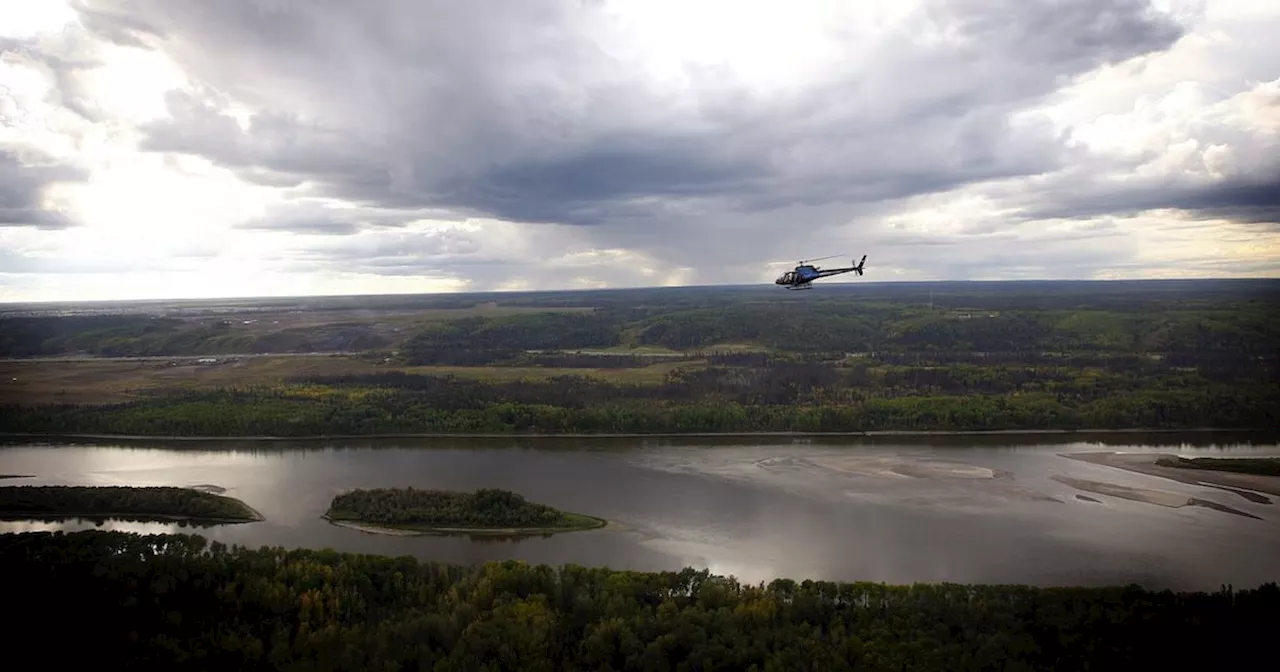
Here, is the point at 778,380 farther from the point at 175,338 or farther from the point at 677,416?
the point at 175,338

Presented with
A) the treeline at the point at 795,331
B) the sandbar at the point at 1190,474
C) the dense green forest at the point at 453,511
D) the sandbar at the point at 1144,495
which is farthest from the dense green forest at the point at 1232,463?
the dense green forest at the point at 453,511

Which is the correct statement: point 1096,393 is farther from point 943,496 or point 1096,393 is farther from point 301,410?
point 301,410

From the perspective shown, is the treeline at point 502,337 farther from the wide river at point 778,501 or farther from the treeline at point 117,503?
the treeline at point 117,503

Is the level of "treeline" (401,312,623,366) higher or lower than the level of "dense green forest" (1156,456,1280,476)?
higher

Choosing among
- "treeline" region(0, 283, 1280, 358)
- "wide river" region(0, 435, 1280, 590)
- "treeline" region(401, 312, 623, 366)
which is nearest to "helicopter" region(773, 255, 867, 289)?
"wide river" region(0, 435, 1280, 590)

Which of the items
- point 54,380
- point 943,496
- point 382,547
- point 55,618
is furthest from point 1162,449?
A: point 54,380

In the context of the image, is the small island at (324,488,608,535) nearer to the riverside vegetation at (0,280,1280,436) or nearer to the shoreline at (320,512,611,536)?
the shoreline at (320,512,611,536)
